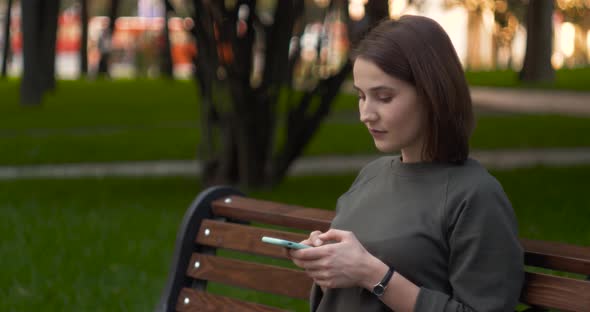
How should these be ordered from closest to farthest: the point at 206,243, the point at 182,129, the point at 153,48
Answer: the point at 206,243, the point at 182,129, the point at 153,48

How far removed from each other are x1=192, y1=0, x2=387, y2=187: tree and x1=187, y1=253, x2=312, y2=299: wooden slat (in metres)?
5.60

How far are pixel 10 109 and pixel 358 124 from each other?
7.28 meters

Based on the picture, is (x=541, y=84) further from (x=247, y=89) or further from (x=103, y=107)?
(x=247, y=89)

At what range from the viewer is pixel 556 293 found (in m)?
2.67

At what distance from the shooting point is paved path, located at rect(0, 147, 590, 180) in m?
11.4

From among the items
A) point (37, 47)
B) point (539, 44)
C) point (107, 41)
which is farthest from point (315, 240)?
point (107, 41)

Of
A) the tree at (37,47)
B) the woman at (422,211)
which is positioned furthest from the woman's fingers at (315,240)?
the tree at (37,47)

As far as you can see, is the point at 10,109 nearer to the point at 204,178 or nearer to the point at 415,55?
the point at 204,178

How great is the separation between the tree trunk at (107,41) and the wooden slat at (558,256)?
33271mm

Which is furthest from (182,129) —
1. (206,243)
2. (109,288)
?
(206,243)

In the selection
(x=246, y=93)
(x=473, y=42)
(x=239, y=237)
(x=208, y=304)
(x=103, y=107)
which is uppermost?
(x=239, y=237)

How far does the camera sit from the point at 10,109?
823 inches

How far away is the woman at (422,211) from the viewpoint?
100 inches

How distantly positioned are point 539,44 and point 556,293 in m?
24.5
